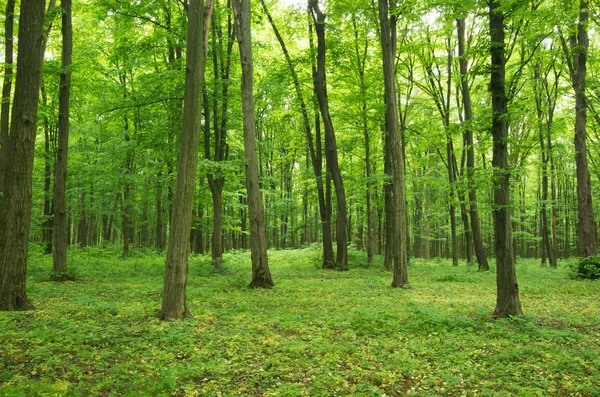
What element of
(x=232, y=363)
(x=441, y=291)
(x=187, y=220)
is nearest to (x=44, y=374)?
(x=232, y=363)

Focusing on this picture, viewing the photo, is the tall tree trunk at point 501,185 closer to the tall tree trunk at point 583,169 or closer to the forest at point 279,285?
the forest at point 279,285

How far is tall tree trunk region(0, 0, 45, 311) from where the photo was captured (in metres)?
6.96

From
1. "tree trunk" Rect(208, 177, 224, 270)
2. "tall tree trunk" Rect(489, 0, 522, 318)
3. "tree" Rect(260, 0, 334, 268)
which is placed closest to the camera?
"tall tree trunk" Rect(489, 0, 522, 318)

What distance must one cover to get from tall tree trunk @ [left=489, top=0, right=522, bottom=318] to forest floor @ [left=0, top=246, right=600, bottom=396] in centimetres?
48

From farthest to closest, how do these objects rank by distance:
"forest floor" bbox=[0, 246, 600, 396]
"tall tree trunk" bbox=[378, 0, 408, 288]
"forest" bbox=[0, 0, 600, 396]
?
1. "tall tree trunk" bbox=[378, 0, 408, 288]
2. "forest" bbox=[0, 0, 600, 396]
3. "forest floor" bbox=[0, 246, 600, 396]

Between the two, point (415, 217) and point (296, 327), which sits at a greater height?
point (415, 217)

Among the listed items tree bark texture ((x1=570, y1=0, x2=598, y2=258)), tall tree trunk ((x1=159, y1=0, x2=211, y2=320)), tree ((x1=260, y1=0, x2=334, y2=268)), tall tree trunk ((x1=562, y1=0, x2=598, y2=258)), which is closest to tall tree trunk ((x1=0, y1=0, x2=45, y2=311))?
tall tree trunk ((x1=159, y1=0, x2=211, y2=320))

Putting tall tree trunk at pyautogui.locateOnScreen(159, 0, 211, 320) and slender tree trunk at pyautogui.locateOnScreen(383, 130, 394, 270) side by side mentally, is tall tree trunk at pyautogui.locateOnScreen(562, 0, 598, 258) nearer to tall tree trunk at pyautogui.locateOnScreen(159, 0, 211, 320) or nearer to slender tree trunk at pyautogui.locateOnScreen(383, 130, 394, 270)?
slender tree trunk at pyautogui.locateOnScreen(383, 130, 394, 270)

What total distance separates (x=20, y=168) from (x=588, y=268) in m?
18.4

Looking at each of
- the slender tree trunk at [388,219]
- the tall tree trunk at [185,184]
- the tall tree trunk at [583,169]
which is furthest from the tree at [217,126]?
the tall tree trunk at [583,169]

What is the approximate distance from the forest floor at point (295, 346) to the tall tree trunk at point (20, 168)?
2.35 feet

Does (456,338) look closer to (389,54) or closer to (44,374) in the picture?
(44,374)

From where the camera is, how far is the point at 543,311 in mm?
8328

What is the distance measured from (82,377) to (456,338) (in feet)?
18.4
